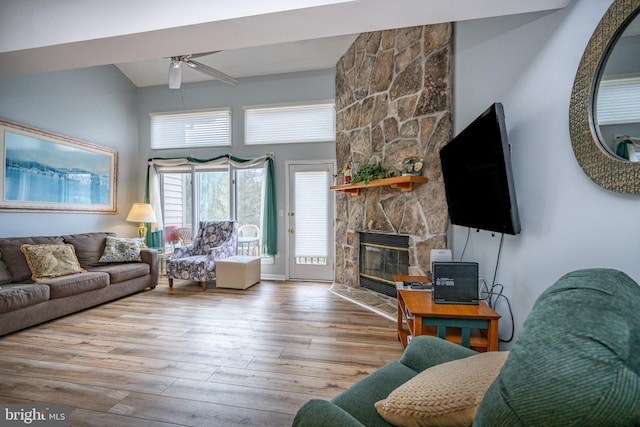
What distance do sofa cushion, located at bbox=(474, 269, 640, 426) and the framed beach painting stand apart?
5169mm

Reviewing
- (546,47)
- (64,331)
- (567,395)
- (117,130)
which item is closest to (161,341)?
(64,331)

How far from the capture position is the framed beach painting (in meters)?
3.57

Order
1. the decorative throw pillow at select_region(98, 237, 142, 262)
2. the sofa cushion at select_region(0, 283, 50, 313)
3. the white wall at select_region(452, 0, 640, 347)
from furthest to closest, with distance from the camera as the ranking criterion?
the decorative throw pillow at select_region(98, 237, 142, 262), the sofa cushion at select_region(0, 283, 50, 313), the white wall at select_region(452, 0, 640, 347)

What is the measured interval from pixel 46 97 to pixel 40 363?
12.1 feet

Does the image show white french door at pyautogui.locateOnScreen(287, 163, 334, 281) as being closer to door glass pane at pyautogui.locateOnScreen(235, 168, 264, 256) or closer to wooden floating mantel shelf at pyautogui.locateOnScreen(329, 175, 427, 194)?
door glass pane at pyautogui.locateOnScreen(235, 168, 264, 256)

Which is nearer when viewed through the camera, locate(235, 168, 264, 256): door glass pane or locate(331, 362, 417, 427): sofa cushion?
locate(331, 362, 417, 427): sofa cushion

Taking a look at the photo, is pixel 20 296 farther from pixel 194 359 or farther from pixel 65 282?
pixel 194 359

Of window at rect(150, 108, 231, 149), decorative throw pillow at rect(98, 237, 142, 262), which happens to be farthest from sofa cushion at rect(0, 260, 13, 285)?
window at rect(150, 108, 231, 149)

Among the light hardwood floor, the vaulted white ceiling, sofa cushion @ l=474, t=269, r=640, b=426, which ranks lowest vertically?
the light hardwood floor

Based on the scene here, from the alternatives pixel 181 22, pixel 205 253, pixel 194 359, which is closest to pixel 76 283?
pixel 205 253

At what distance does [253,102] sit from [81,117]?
2.65m

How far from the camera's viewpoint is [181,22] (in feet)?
5.48

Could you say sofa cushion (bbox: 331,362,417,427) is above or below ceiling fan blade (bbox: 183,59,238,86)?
below

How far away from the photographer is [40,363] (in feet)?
7.20
